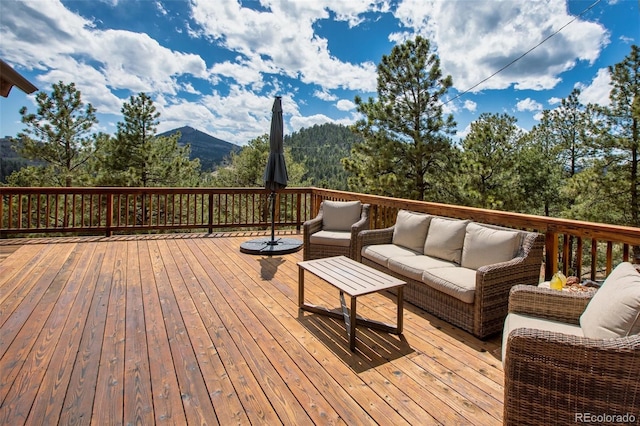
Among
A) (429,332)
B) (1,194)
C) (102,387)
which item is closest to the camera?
(102,387)

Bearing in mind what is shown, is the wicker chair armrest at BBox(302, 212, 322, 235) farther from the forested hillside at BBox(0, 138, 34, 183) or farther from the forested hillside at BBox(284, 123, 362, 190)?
the forested hillside at BBox(284, 123, 362, 190)

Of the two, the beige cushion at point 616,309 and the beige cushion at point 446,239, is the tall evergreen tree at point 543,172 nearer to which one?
the beige cushion at point 446,239

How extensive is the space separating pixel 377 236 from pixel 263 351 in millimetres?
1971

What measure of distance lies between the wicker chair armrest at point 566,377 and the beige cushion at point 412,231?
7.28 feet

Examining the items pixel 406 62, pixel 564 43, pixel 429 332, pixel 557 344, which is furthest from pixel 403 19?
pixel 557 344

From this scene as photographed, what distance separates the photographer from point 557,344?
1.43m

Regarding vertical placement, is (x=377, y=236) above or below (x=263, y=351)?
above

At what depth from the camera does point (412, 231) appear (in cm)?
378

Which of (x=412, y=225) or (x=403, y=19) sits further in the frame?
(x=403, y=19)

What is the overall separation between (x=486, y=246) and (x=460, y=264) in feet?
Result: 1.16

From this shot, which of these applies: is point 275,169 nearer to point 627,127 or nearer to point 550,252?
point 550,252

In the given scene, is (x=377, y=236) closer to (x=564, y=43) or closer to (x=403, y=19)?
(x=403, y=19)

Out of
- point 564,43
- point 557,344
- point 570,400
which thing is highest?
point 564,43

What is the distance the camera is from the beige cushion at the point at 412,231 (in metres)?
3.72
